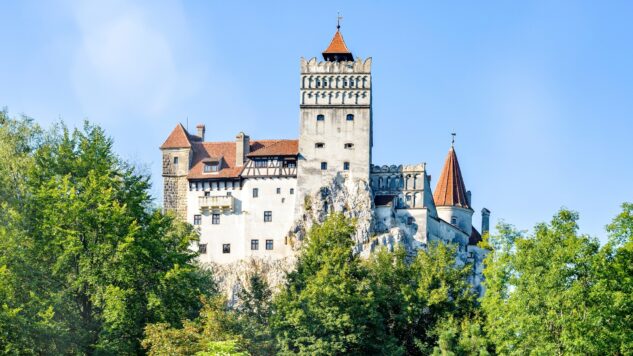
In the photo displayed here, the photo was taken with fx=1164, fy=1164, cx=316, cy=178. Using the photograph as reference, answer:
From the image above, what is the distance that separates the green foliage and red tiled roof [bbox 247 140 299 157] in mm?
35071

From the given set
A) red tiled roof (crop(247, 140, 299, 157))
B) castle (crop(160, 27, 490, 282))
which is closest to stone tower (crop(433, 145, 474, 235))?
castle (crop(160, 27, 490, 282))

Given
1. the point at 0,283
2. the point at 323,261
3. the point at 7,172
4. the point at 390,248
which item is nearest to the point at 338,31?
the point at 390,248

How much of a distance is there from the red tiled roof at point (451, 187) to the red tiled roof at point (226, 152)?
13.1 meters

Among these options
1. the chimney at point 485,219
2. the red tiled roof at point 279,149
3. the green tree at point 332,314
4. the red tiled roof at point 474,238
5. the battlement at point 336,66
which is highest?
the battlement at point 336,66

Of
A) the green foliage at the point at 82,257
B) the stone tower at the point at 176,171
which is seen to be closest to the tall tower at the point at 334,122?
the stone tower at the point at 176,171

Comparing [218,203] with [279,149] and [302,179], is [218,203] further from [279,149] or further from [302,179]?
→ [302,179]

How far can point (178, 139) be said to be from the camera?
297ft

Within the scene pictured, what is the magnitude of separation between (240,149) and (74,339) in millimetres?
42280

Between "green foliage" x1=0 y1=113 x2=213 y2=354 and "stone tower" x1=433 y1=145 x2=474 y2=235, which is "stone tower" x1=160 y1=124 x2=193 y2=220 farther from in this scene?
"green foliage" x1=0 y1=113 x2=213 y2=354

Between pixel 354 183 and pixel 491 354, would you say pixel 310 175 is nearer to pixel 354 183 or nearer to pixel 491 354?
pixel 354 183

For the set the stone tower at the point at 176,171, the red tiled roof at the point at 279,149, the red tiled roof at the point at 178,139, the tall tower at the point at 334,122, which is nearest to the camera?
the tall tower at the point at 334,122

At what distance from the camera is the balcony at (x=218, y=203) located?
8581cm

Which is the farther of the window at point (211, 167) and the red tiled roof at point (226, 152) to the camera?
the window at point (211, 167)

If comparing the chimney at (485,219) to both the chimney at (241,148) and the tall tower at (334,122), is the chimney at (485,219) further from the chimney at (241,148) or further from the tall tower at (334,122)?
the chimney at (241,148)
